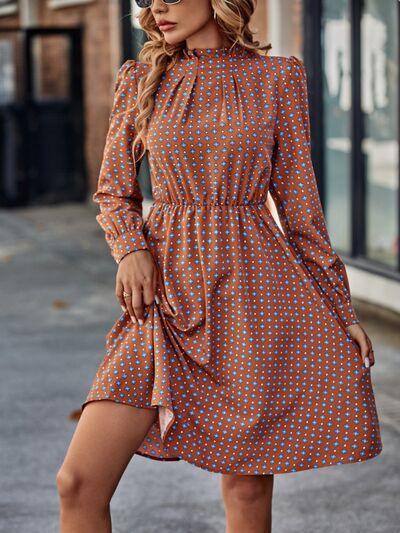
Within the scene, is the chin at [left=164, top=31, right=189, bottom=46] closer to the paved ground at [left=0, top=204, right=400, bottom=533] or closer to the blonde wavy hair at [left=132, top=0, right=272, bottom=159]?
the blonde wavy hair at [left=132, top=0, right=272, bottom=159]

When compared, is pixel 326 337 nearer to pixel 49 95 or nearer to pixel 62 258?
pixel 62 258

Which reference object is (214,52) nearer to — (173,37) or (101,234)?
(173,37)

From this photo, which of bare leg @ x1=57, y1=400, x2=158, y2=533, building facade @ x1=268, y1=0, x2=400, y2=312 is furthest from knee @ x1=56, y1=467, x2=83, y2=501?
building facade @ x1=268, y1=0, x2=400, y2=312

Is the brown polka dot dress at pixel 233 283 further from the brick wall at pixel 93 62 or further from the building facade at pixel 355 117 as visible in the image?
the brick wall at pixel 93 62

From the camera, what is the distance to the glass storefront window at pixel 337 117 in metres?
8.95

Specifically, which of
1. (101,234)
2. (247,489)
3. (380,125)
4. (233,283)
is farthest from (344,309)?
(101,234)

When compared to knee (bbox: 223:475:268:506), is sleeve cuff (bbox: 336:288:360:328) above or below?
above

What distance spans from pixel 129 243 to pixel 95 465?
1.81 feet

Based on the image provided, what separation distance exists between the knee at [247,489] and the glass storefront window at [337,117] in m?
6.00

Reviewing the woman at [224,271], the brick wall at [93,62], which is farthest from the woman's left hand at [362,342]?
the brick wall at [93,62]

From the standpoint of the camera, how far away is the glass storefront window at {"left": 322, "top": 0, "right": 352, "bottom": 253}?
895 cm

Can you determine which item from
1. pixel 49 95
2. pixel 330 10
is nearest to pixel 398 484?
pixel 330 10

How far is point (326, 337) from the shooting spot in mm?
3004

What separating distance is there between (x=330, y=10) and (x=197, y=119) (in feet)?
21.1
